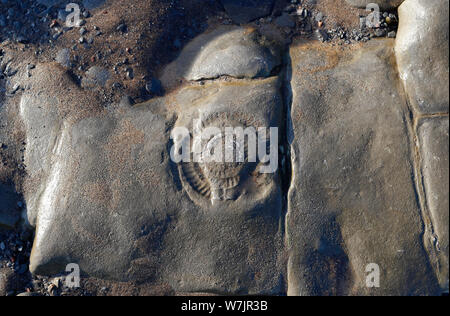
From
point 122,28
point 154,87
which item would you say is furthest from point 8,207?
point 122,28

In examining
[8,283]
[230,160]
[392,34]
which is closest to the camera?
[230,160]

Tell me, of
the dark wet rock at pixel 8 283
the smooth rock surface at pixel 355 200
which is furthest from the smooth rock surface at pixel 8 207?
the smooth rock surface at pixel 355 200

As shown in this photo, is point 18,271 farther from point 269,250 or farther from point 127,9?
point 127,9

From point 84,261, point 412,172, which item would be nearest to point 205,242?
point 84,261

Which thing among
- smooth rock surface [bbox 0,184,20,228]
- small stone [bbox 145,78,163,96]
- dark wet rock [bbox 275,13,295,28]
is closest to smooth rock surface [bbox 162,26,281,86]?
small stone [bbox 145,78,163,96]

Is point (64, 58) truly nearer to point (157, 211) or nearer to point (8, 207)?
point (8, 207)

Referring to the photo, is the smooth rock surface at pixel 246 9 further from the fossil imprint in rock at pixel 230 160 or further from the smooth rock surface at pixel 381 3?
the fossil imprint in rock at pixel 230 160

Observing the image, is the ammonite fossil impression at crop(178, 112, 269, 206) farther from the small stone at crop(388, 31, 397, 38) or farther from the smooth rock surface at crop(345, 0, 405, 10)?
the smooth rock surface at crop(345, 0, 405, 10)
